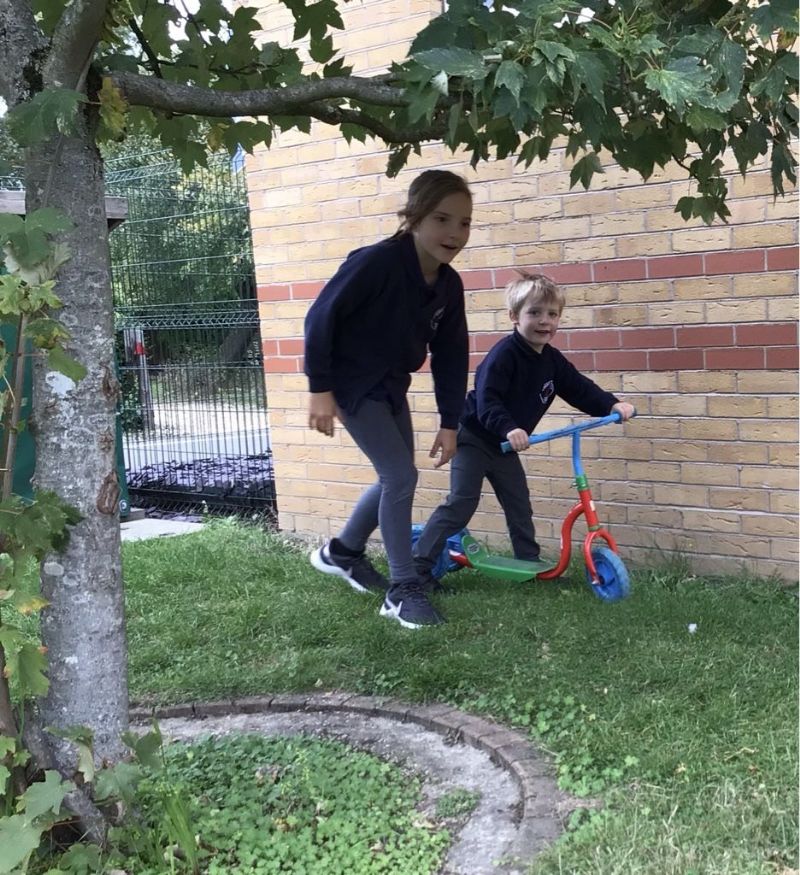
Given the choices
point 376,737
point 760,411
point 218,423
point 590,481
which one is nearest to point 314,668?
point 376,737

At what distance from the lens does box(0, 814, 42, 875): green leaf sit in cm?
208

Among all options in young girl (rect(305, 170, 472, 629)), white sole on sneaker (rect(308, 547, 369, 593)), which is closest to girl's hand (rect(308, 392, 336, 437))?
young girl (rect(305, 170, 472, 629))

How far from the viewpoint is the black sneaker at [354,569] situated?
4820 millimetres

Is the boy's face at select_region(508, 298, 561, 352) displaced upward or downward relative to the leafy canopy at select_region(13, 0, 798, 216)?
downward

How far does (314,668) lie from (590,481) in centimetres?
202

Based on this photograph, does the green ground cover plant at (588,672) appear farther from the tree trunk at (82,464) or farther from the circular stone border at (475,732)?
the tree trunk at (82,464)

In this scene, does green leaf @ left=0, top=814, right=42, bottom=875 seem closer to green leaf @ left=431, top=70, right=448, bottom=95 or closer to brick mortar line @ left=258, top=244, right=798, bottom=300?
green leaf @ left=431, top=70, right=448, bottom=95

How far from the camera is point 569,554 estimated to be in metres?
4.63

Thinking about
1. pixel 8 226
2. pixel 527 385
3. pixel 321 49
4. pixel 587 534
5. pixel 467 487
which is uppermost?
pixel 321 49

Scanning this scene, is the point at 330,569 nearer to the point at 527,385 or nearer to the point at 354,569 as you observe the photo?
the point at 354,569

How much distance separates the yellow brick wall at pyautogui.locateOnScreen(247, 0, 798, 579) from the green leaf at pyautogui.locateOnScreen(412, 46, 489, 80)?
2.81 metres

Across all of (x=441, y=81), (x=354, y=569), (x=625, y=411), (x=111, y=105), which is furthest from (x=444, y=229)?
(x=441, y=81)

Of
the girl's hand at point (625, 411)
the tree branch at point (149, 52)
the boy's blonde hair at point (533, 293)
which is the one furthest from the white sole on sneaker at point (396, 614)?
the tree branch at point (149, 52)

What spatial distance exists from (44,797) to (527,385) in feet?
9.81
